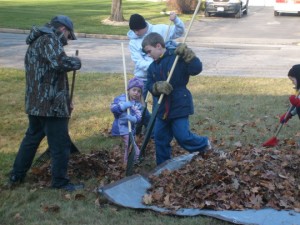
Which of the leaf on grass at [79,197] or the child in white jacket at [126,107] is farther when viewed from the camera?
the child in white jacket at [126,107]

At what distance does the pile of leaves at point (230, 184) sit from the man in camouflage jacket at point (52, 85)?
995 millimetres

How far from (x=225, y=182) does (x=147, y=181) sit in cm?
84

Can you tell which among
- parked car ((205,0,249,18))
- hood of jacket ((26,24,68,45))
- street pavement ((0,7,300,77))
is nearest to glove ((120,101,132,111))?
hood of jacket ((26,24,68,45))

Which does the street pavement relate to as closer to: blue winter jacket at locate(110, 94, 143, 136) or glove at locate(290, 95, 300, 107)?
glove at locate(290, 95, 300, 107)

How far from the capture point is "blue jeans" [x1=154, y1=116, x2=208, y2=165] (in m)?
6.36

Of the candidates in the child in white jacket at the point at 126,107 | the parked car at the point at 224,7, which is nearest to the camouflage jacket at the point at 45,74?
the child in white jacket at the point at 126,107

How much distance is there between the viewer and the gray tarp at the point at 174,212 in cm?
501

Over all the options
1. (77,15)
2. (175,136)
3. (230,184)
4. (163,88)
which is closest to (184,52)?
(163,88)

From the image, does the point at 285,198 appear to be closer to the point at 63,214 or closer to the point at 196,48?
the point at 63,214

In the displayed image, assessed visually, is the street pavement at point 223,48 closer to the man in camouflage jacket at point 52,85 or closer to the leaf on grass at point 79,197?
the man in camouflage jacket at point 52,85

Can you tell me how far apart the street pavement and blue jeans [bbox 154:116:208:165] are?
825 centimetres

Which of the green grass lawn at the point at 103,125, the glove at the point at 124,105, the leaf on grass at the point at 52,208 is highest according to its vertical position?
the glove at the point at 124,105

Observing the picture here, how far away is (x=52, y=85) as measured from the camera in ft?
19.1

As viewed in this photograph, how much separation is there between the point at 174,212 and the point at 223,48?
16373mm
